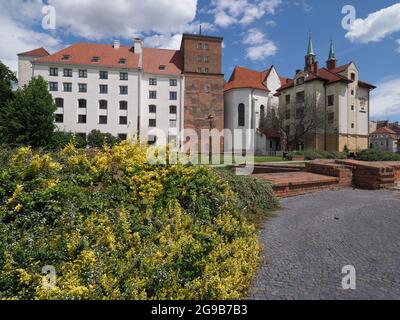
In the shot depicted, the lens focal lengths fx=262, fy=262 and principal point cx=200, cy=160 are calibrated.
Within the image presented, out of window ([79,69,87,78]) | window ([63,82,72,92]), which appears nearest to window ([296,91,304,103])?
window ([79,69,87,78])

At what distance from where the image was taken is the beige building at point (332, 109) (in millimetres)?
41656

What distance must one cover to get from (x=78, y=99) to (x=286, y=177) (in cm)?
4009

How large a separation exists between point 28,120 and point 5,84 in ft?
32.8

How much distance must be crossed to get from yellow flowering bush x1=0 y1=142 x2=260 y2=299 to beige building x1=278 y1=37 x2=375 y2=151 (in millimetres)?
39450

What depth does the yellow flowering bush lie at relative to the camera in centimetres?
262

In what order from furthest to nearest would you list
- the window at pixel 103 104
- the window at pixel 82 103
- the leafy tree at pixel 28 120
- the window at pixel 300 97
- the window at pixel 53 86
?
the window at pixel 300 97 → the window at pixel 103 104 → the window at pixel 82 103 → the window at pixel 53 86 → the leafy tree at pixel 28 120

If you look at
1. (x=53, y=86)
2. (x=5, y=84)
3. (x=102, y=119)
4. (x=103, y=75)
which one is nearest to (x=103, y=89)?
(x=103, y=75)

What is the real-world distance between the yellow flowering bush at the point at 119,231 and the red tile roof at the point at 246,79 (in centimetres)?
4510

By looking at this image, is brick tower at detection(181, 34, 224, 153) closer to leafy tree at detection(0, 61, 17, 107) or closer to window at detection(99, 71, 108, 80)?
window at detection(99, 71, 108, 80)

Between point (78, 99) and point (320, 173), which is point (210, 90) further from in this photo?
point (320, 173)

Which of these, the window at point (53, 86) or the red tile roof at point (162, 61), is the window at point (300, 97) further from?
the window at point (53, 86)

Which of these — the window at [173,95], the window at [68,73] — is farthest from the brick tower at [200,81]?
the window at [68,73]

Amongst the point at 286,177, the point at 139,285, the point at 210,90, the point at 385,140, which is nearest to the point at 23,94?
the point at 210,90

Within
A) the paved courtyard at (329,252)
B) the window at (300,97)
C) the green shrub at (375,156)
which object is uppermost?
the window at (300,97)
